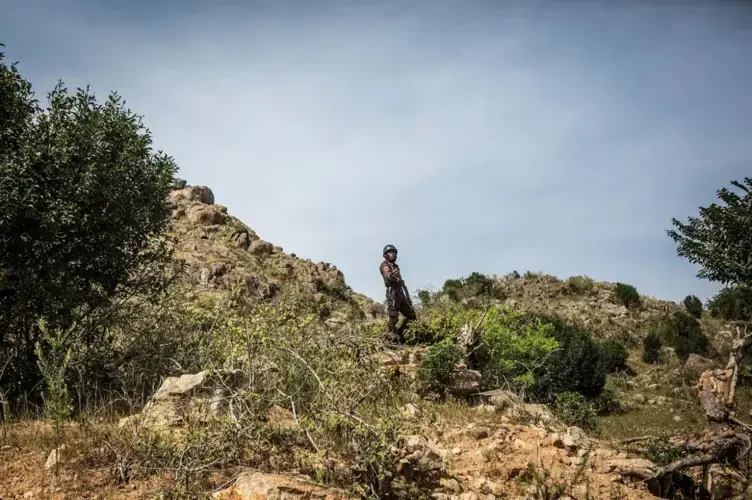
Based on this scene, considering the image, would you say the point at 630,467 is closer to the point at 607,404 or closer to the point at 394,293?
the point at 394,293

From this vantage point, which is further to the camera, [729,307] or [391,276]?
[729,307]

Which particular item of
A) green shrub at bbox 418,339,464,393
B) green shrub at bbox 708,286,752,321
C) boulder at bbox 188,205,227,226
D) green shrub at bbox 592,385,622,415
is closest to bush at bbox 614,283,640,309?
green shrub at bbox 708,286,752,321

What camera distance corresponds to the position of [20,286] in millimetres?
6520

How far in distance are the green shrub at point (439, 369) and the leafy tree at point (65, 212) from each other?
17.8 ft

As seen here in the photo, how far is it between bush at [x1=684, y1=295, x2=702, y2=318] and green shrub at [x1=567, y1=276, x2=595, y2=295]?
5.87m

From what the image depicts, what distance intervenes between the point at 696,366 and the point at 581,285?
1345 cm

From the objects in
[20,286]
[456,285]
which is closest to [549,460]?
[20,286]

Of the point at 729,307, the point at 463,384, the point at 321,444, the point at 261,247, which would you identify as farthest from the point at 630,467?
the point at 729,307

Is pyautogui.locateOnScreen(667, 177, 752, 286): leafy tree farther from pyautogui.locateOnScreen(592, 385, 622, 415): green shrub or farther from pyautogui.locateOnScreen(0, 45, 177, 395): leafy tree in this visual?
pyautogui.locateOnScreen(0, 45, 177, 395): leafy tree

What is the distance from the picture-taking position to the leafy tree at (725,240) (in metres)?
18.1

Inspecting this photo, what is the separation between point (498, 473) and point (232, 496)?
2.98 m

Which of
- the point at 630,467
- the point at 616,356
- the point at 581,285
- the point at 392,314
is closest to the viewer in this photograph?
the point at 630,467

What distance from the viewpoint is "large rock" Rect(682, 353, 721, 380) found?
21.4 meters

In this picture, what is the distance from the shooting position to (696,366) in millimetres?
21812
